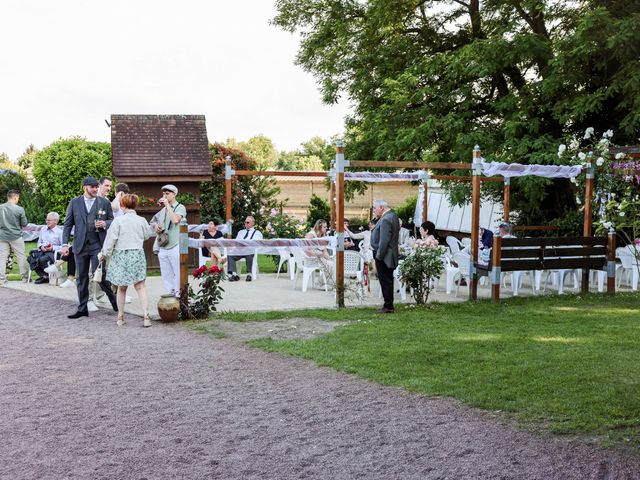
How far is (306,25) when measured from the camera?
81.1ft

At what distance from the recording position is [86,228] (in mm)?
10734

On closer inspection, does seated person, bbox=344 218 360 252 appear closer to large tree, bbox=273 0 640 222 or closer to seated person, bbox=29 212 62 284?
large tree, bbox=273 0 640 222

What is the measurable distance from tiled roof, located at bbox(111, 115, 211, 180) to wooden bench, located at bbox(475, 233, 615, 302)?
8.67 metres

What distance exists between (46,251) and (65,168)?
1369 cm

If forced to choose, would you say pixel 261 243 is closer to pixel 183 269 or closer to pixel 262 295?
pixel 183 269

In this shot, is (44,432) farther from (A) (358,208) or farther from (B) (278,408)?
(A) (358,208)

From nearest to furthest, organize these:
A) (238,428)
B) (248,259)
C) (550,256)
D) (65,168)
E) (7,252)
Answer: (238,428)
(550,256)
(7,252)
(248,259)
(65,168)

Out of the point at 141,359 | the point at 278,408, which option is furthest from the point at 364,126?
the point at 278,408

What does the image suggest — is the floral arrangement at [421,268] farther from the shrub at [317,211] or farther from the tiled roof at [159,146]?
the shrub at [317,211]

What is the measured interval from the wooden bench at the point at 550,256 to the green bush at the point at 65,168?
18.8m

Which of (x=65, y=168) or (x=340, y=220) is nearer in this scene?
(x=340, y=220)

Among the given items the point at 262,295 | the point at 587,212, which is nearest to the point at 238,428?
the point at 262,295

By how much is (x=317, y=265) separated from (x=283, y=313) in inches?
125

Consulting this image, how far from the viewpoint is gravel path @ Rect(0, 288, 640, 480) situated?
471cm
